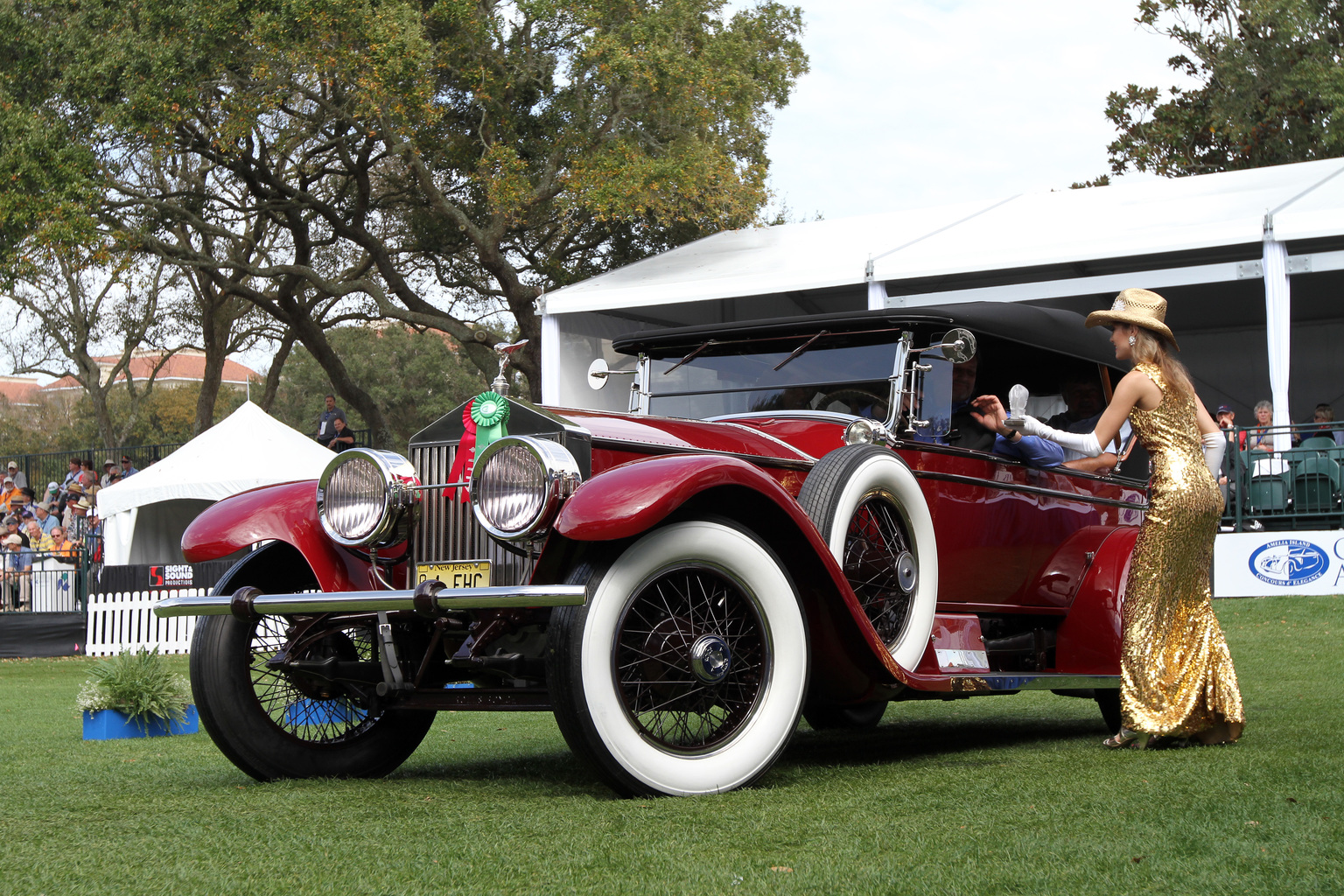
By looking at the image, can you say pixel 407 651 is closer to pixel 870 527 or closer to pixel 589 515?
pixel 589 515

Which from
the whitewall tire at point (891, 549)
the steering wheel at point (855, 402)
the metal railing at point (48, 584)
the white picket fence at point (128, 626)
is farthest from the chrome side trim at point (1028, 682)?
the metal railing at point (48, 584)

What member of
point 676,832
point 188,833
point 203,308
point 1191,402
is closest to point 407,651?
point 188,833

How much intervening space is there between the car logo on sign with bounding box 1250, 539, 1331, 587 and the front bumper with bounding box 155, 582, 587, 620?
1040cm

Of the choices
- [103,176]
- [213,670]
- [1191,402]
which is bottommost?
[213,670]

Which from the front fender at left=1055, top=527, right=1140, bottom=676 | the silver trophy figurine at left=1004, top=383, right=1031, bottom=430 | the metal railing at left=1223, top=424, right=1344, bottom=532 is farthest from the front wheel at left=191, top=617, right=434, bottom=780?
the metal railing at left=1223, top=424, right=1344, bottom=532

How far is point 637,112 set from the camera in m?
19.9

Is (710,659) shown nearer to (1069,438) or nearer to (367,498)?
(367,498)

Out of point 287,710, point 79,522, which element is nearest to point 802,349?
point 287,710

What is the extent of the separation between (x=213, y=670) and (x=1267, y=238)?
12.2 meters

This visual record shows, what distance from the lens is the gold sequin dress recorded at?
524 centimetres

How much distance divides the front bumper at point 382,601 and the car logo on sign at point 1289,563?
1040 centimetres

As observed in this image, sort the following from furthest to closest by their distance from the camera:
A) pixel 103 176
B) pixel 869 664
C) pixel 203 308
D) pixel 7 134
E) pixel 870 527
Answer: pixel 203 308, pixel 103 176, pixel 7 134, pixel 870 527, pixel 869 664

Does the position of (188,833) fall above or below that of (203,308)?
below

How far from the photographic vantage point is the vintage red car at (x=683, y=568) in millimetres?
3998
